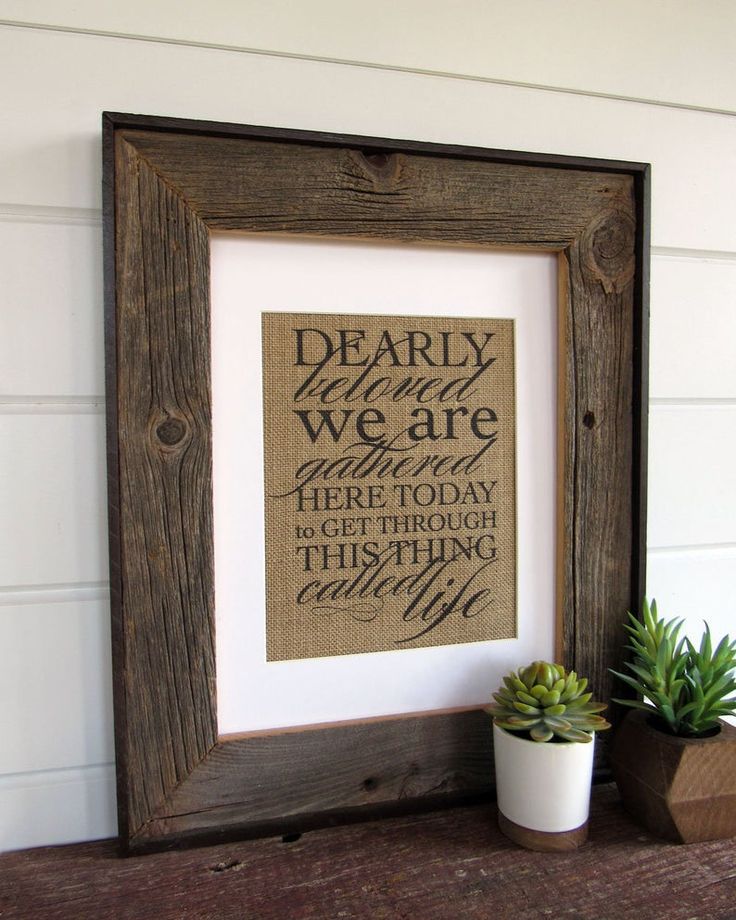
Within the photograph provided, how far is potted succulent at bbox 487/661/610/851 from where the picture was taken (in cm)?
52

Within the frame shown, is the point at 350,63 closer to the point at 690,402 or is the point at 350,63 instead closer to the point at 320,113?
the point at 320,113

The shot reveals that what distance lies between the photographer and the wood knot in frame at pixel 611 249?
588 millimetres

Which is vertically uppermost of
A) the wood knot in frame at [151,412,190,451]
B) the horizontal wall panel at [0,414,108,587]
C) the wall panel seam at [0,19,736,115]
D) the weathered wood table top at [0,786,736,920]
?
the wall panel seam at [0,19,736,115]

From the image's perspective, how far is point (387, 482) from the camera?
1.85ft

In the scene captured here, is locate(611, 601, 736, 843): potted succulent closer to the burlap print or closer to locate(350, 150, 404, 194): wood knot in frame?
the burlap print

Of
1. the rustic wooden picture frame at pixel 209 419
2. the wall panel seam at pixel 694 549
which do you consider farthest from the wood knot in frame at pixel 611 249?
Result: the wall panel seam at pixel 694 549

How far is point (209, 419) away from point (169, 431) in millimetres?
29

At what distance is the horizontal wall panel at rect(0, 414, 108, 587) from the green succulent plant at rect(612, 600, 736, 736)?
0.43m

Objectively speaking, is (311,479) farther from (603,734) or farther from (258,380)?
(603,734)

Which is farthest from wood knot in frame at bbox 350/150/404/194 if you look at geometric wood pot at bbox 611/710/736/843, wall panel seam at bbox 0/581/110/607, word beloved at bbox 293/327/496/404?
geometric wood pot at bbox 611/710/736/843

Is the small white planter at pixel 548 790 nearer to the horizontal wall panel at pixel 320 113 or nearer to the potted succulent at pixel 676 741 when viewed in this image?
the potted succulent at pixel 676 741

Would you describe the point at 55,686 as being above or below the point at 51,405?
below

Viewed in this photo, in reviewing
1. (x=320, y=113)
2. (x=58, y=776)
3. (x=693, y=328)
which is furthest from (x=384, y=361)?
(x=58, y=776)

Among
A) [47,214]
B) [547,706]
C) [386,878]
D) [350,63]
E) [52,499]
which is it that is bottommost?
[386,878]
